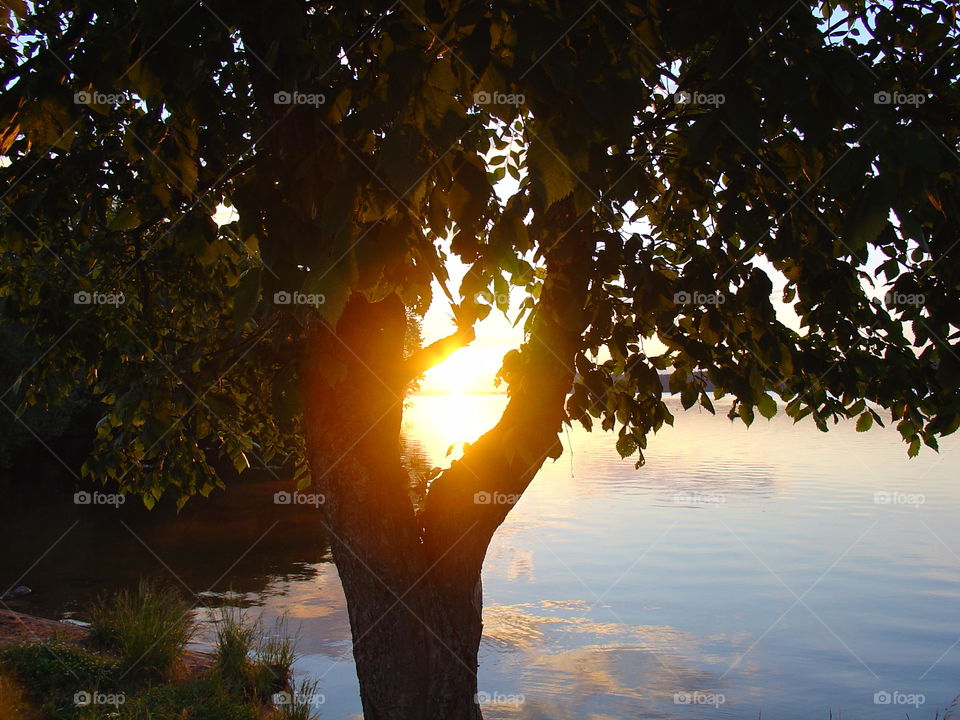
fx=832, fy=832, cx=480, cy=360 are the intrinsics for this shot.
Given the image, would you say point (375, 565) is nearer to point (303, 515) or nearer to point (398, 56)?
point (398, 56)

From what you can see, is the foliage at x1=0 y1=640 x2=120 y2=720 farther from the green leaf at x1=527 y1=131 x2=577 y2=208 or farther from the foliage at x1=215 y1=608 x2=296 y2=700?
the green leaf at x1=527 y1=131 x2=577 y2=208

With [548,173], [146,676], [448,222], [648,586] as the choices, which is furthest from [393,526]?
[648,586]

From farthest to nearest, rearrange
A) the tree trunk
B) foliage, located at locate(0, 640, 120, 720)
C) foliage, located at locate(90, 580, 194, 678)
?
foliage, located at locate(90, 580, 194, 678) < foliage, located at locate(0, 640, 120, 720) < the tree trunk

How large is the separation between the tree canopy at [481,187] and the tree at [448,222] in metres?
0.02

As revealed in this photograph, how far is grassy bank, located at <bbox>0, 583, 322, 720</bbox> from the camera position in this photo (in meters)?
9.74

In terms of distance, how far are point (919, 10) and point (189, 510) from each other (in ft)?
116

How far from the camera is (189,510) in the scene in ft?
118

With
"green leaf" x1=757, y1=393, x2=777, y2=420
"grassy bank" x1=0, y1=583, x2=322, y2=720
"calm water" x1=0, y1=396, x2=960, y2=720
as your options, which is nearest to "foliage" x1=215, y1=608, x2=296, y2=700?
"grassy bank" x1=0, y1=583, x2=322, y2=720

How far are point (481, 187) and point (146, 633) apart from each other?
12018 mm

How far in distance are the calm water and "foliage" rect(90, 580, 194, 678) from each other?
3004 mm

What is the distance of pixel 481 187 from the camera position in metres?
2.73

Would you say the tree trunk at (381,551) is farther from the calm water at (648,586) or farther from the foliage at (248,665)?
the calm water at (648,586)

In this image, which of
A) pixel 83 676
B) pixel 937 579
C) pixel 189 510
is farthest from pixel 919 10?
pixel 189 510

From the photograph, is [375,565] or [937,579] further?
[937,579]
